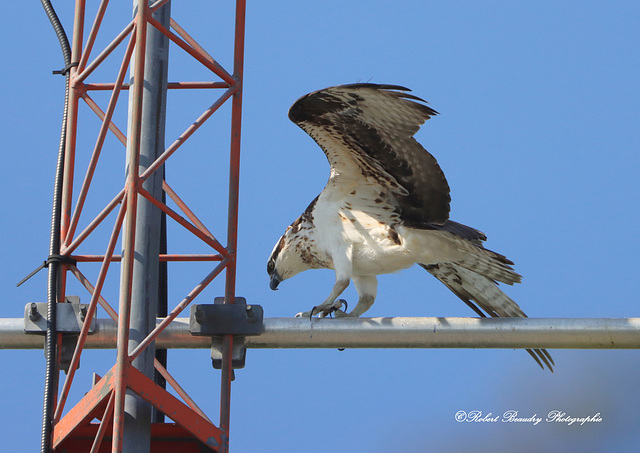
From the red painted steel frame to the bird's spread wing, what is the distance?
76 cm

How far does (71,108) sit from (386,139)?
2426 mm

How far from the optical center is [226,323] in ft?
22.5

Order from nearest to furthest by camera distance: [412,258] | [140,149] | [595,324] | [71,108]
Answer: [595,324] → [140,149] → [71,108] → [412,258]

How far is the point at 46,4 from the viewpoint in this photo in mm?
7809

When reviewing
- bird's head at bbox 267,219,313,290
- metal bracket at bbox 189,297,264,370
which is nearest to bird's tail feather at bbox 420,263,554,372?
bird's head at bbox 267,219,313,290

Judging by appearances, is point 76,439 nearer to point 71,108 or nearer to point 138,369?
point 138,369

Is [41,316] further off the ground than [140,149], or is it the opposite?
[140,149]

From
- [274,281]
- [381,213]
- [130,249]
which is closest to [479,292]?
[381,213]

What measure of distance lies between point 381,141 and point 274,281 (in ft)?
6.62

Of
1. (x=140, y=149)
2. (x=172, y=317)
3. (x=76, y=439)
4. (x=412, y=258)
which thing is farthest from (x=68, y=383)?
(x=412, y=258)

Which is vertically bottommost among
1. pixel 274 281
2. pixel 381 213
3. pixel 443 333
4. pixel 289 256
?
pixel 443 333

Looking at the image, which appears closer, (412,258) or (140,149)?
(140,149)

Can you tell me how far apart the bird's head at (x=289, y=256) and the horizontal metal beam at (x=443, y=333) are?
2.12 m

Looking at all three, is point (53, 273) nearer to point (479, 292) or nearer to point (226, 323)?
point (226, 323)
